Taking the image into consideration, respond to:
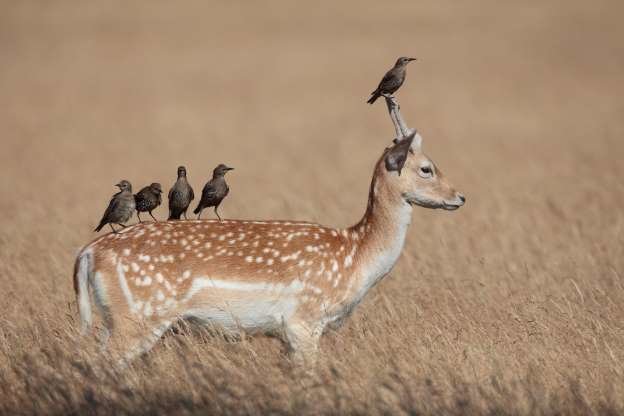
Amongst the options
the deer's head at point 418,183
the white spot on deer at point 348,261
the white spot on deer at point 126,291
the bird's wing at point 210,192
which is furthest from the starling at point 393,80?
the white spot on deer at point 126,291

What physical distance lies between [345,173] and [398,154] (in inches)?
450

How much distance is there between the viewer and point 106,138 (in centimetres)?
2433

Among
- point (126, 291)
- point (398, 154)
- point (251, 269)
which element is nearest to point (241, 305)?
point (251, 269)

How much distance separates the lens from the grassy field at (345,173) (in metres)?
6.45

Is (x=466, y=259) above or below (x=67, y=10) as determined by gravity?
below

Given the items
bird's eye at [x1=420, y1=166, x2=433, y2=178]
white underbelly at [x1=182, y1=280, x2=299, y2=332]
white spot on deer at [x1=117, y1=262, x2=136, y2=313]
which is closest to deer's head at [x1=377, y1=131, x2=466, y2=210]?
bird's eye at [x1=420, y1=166, x2=433, y2=178]

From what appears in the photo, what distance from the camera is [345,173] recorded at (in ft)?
62.0

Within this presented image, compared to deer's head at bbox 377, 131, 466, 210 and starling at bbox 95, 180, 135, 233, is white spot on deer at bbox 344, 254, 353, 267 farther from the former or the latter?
starling at bbox 95, 180, 135, 233

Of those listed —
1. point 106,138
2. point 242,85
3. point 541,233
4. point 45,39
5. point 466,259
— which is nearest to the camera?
point 466,259

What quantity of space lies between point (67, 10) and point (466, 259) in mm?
44215

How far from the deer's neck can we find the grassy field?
0.44 metres

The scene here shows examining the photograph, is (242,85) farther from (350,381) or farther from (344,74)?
(350,381)

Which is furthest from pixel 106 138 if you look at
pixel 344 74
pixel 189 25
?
pixel 189 25

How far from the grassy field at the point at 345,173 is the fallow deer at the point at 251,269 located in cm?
22
